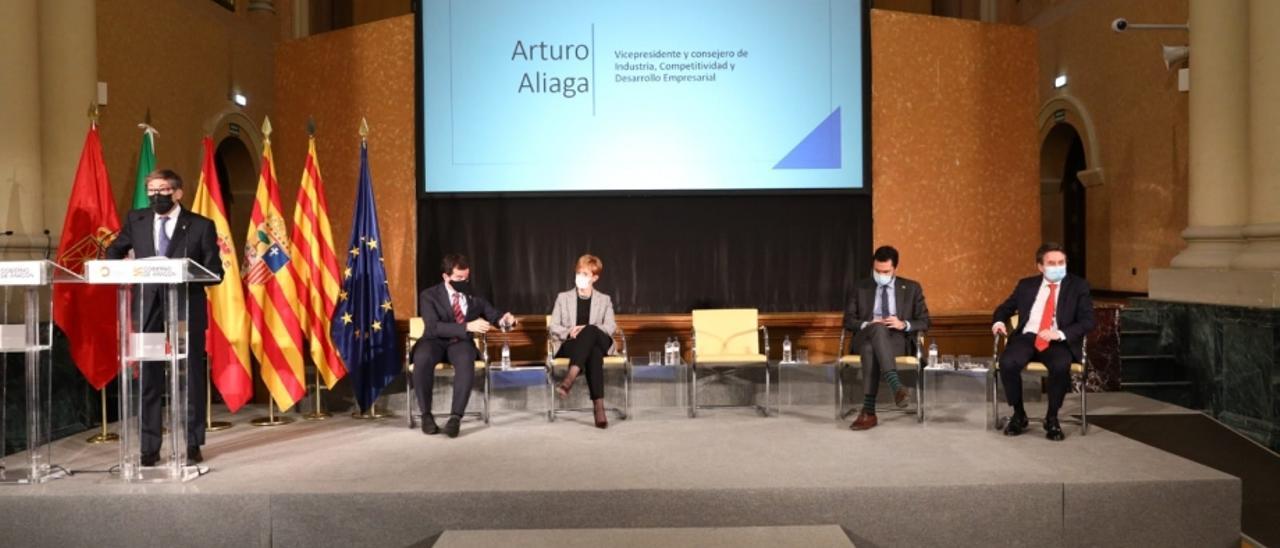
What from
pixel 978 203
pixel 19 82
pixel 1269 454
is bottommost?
pixel 1269 454

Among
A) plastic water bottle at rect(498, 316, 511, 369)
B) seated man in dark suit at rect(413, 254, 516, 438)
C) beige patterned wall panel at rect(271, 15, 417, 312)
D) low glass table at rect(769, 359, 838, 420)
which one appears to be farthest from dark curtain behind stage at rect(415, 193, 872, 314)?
seated man in dark suit at rect(413, 254, 516, 438)

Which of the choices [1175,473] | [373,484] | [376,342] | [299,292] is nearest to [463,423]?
[376,342]

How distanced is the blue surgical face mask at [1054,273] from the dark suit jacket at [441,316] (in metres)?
3.17

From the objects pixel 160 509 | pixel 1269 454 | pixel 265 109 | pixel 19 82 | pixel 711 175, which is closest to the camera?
pixel 160 509

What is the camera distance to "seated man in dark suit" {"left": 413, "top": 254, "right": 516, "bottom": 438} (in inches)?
249

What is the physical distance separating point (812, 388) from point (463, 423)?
2.37 metres

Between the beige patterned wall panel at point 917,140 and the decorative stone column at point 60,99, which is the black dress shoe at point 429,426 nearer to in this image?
the beige patterned wall panel at point 917,140

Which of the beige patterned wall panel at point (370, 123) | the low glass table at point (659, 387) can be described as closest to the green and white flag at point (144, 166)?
the beige patterned wall panel at point (370, 123)

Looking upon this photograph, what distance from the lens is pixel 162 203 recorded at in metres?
5.04

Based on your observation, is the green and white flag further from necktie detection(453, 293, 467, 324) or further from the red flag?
necktie detection(453, 293, 467, 324)

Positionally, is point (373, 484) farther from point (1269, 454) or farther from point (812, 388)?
point (1269, 454)

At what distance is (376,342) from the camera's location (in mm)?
6969

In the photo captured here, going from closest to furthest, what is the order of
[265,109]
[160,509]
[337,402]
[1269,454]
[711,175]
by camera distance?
[160,509] < [1269,454] < [337,402] < [711,175] < [265,109]

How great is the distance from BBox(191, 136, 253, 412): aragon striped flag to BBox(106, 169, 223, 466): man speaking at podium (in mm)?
1176
